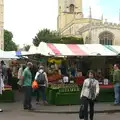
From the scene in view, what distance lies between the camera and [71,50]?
65.9 feet

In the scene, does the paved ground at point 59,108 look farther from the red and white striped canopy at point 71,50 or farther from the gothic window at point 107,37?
the gothic window at point 107,37

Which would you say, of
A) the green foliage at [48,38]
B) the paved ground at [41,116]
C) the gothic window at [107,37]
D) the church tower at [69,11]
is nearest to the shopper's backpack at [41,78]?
the paved ground at [41,116]

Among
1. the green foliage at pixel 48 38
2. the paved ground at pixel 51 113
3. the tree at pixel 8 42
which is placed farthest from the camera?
the tree at pixel 8 42

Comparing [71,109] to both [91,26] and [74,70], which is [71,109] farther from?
[91,26]

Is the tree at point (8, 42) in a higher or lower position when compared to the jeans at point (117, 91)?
higher

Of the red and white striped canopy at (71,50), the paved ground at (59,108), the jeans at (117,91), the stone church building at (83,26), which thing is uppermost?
the stone church building at (83,26)

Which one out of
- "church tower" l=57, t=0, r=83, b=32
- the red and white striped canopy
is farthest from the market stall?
"church tower" l=57, t=0, r=83, b=32

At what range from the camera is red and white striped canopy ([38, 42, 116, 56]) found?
63.5 ft

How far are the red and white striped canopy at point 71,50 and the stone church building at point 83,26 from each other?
81538mm

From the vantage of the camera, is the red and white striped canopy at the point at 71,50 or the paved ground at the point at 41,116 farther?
the red and white striped canopy at the point at 71,50

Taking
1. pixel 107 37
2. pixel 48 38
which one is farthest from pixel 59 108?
pixel 107 37

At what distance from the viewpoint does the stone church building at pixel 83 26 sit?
10469cm

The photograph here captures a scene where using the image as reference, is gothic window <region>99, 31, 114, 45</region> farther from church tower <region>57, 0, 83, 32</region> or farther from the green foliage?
church tower <region>57, 0, 83, 32</region>

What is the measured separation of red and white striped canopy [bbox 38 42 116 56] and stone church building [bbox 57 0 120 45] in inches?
3210
